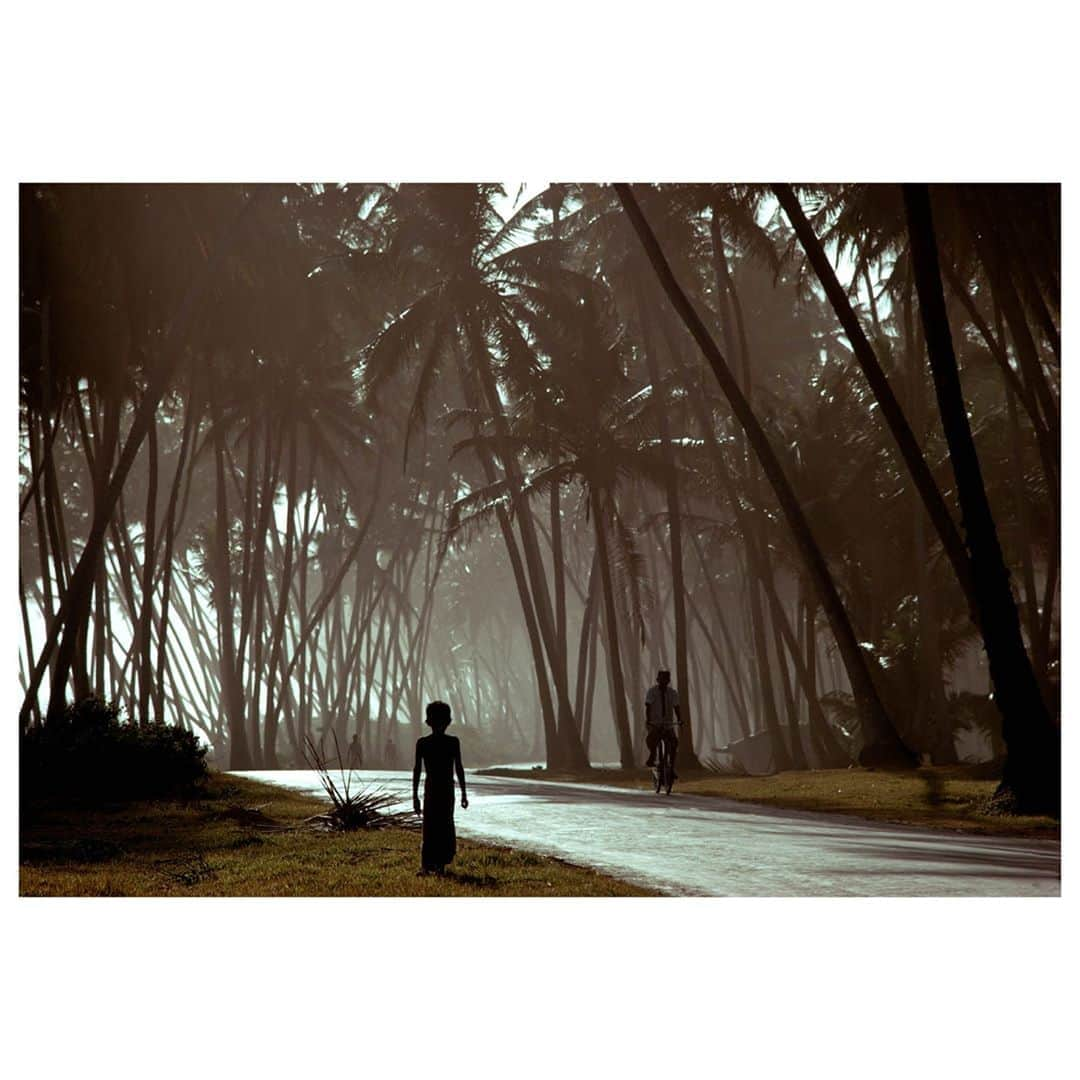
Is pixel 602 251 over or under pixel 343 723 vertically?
over

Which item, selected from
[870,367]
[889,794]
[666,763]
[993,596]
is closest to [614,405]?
[870,367]

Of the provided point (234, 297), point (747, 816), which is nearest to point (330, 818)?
point (747, 816)

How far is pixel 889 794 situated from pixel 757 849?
4.86 m

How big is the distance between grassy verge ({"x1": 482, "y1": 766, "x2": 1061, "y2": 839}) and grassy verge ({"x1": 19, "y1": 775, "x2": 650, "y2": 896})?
15.2ft

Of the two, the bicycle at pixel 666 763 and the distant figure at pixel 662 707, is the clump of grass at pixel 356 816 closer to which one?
the distant figure at pixel 662 707

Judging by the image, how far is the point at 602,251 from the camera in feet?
71.9

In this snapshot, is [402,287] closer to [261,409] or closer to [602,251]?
[602,251]

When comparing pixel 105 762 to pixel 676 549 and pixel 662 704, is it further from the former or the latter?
pixel 676 549

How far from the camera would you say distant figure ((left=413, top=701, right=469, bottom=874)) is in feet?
26.9

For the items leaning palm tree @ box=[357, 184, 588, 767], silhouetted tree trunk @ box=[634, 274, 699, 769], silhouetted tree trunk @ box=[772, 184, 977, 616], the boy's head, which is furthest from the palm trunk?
the boy's head

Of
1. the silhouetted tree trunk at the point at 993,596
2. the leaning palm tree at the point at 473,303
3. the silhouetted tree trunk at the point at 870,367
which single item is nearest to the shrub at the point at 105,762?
the leaning palm tree at the point at 473,303

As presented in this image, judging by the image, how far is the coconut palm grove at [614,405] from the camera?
14.3 meters

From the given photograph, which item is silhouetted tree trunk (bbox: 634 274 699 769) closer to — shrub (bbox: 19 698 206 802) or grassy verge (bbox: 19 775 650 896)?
shrub (bbox: 19 698 206 802)

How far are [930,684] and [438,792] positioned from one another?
42.9ft
